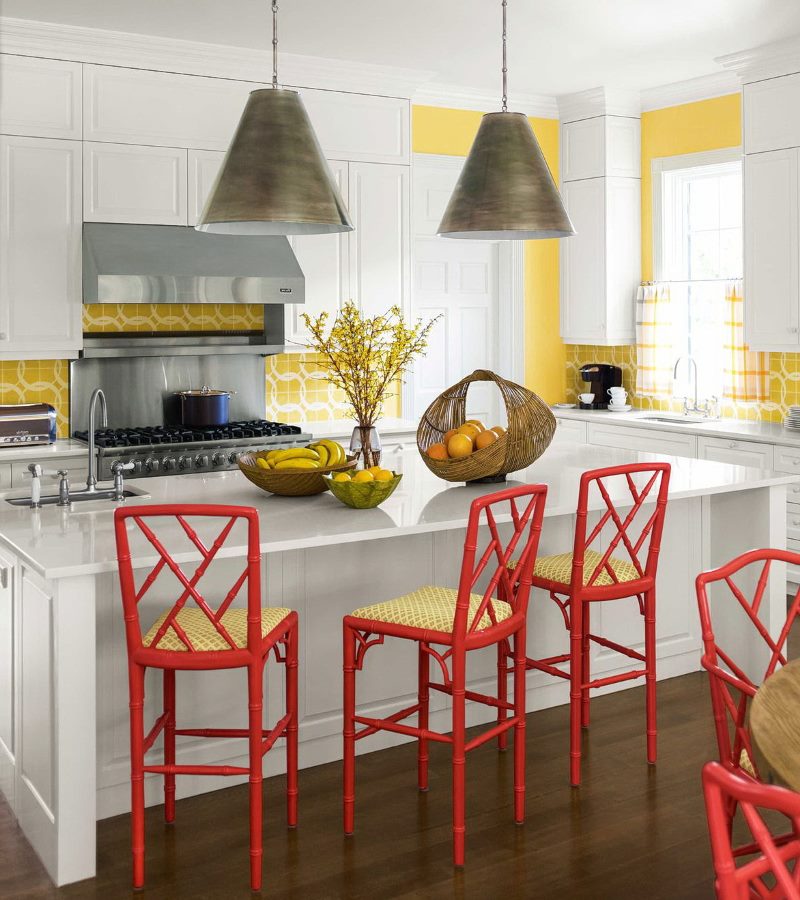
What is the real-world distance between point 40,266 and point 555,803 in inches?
140

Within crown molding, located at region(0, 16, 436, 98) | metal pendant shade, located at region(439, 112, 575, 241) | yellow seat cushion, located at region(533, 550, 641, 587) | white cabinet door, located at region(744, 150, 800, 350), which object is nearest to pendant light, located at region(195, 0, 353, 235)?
metal pendant shade, located at region(439, 112, 575, 241)

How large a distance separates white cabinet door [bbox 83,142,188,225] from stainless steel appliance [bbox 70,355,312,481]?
0.81 meters

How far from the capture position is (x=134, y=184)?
5406mm

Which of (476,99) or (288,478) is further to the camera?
(476,99)

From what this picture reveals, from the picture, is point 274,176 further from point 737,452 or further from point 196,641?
point 737,452

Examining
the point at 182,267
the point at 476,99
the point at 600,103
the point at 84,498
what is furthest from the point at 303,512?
the point at 600,103

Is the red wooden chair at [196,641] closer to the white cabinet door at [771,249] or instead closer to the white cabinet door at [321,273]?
the white cabinet door at [321,273]

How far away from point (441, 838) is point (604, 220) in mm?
4789

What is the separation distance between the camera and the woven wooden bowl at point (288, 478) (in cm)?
346

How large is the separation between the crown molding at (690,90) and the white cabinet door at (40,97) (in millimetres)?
3553

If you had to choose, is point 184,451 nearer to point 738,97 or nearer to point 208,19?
point 208,19

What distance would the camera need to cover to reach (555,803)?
326cm

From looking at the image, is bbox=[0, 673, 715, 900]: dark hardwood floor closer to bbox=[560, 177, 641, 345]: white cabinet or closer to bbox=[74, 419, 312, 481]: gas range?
bbox=[74, 419, 312, 481]: gas range

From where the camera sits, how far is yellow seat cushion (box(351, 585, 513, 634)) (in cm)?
293
